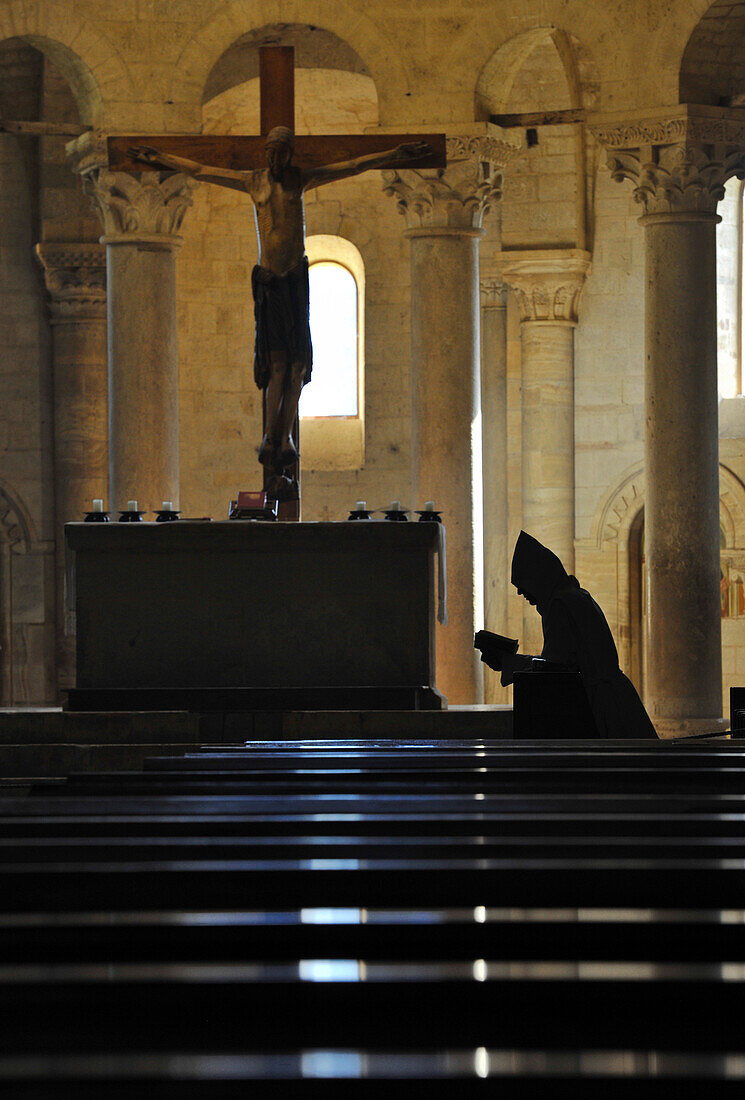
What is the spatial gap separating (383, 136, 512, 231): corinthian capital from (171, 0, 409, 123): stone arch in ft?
2.05

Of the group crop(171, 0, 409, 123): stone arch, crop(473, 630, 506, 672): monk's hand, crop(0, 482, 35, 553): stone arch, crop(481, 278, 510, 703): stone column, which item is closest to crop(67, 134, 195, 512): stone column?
crop(171, 0, 409, 123): stone arch

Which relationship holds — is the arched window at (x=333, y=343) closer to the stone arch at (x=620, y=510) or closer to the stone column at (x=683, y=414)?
the stone arch at (x=620, y=510)

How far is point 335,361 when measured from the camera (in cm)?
1959

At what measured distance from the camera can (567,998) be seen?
8.05ft

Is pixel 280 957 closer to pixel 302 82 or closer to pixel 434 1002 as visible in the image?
pixel 434 1002

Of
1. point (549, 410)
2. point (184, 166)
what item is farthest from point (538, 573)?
point (549, 410)

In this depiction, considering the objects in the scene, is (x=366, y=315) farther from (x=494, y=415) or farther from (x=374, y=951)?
(x=374, y=951)

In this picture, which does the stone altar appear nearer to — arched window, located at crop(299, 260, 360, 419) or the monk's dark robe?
the monk's dark robe

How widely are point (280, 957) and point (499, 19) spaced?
12.6m

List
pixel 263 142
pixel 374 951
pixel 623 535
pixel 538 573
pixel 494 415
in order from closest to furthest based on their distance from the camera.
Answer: pixel 374 951 < pixel 538 573 < pixel 263 142 < pixel 623 535 < pixel 494 415

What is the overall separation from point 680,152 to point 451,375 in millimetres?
2770

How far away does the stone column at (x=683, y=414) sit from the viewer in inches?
534

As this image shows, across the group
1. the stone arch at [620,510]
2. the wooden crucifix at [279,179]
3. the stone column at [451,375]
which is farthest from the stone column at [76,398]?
the stone arch at [620,510]

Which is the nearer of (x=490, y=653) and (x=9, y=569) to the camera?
(x=490, y=653)
